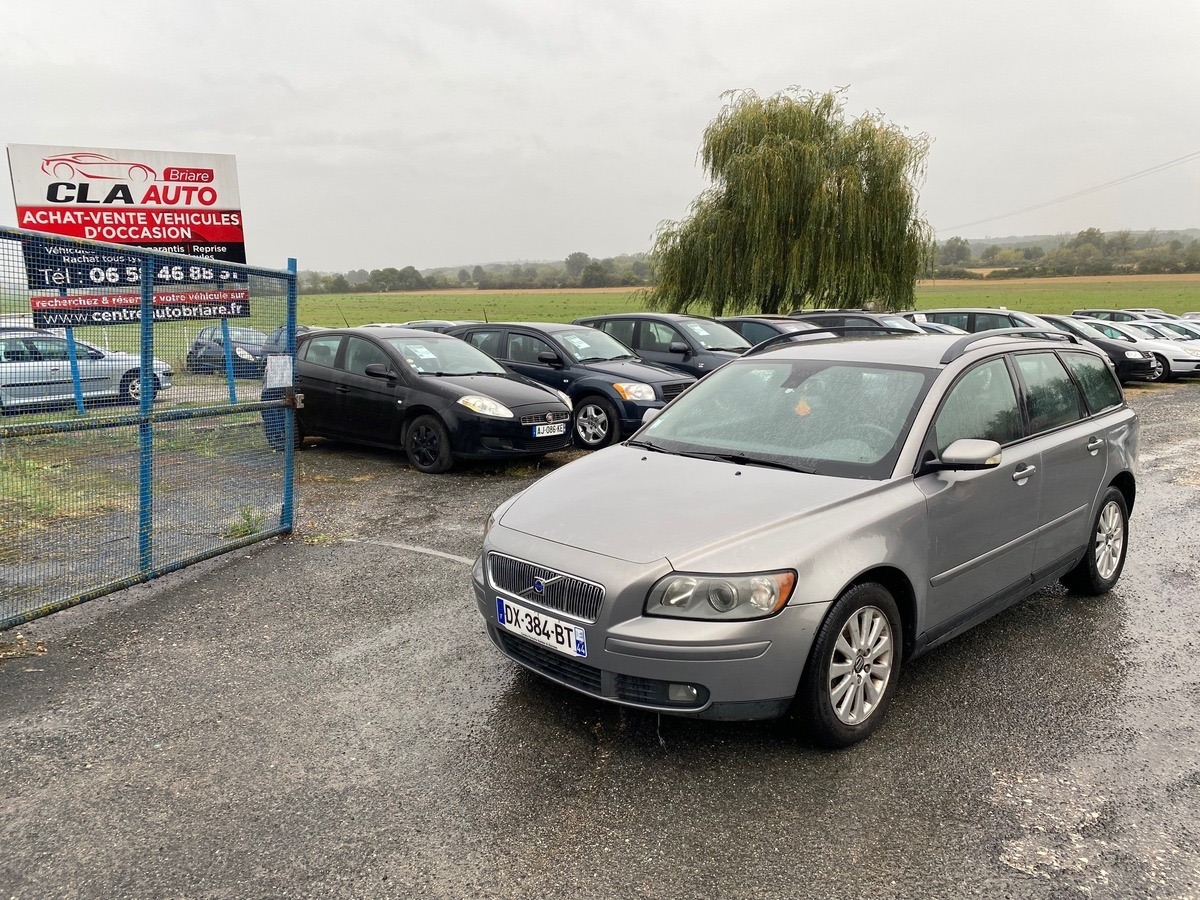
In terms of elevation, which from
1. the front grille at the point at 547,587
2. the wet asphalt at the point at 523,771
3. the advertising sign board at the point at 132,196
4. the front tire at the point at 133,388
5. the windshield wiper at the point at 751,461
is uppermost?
the advertising sign board at the point at 132,196

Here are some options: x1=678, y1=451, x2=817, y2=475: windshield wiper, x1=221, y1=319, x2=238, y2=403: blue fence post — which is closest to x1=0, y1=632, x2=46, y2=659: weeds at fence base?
x1=221, y1=319, x2=238, y2=403: blue fence post

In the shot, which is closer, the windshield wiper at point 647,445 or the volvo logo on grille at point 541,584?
the volvo logo on grille at point 541,584

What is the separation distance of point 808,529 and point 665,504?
576 millimetres

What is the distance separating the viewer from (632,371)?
34.4 ft

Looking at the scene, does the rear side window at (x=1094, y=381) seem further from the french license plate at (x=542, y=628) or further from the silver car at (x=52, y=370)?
the silver car at (x=52, y=370)

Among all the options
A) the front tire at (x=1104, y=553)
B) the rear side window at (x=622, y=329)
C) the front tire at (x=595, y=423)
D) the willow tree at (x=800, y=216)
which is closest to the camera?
the front tire at (x=1104, y=553)

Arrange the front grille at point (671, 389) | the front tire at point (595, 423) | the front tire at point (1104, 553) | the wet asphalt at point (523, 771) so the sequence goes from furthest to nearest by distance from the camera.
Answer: the front grille at point (671, 389) < the front tire at point (595, 423) < the front tire at point (1104, 553) < the wet asphalt at point (523, 771)

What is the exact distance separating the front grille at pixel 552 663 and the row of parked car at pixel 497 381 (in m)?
3.37

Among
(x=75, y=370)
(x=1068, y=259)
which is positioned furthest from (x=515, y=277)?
(x=75, y=370)

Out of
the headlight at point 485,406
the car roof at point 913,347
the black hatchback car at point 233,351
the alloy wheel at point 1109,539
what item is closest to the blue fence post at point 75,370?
the black hatchback car at point 233,351

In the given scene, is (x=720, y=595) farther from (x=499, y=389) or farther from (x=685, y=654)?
(x=499, y=389)

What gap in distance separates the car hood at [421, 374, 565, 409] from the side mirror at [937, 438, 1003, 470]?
558cm

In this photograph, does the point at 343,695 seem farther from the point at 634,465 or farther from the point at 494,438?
the point at 494,438

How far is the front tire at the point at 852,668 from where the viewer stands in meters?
3.03
